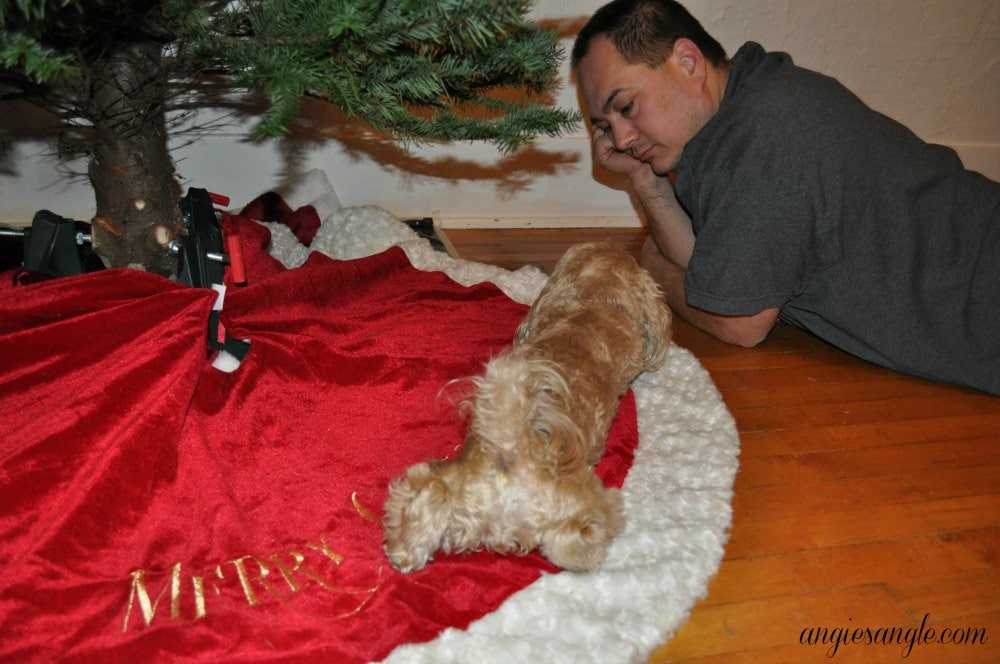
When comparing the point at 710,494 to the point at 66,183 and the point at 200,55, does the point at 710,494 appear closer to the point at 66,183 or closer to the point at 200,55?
the point at 200,55

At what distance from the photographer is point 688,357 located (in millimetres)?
2607

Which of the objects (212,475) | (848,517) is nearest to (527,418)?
(212,475)

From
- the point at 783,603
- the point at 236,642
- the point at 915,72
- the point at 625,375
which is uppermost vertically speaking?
the point at 915,72

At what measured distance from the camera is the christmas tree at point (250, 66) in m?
1.12

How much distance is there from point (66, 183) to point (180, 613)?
9.35ft

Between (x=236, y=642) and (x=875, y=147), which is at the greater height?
(x=875, y=147)

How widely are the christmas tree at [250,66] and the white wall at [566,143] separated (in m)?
1.66

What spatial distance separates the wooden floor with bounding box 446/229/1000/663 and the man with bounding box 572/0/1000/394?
0.76 feet

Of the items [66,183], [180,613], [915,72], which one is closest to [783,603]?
[180,613]

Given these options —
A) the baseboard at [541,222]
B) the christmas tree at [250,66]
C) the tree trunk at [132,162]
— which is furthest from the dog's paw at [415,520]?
the baseboard at [541,222]

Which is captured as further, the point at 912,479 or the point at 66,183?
the point at 66,183

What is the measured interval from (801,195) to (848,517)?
1.00 meters

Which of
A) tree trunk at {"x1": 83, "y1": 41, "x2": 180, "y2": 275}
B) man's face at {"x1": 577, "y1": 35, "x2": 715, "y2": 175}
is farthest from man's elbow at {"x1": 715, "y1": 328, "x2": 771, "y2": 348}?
tree trunk at {"x1": 83, "y1": 41, "x2": 180, "y2": 275}

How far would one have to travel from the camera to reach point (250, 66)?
139cm
